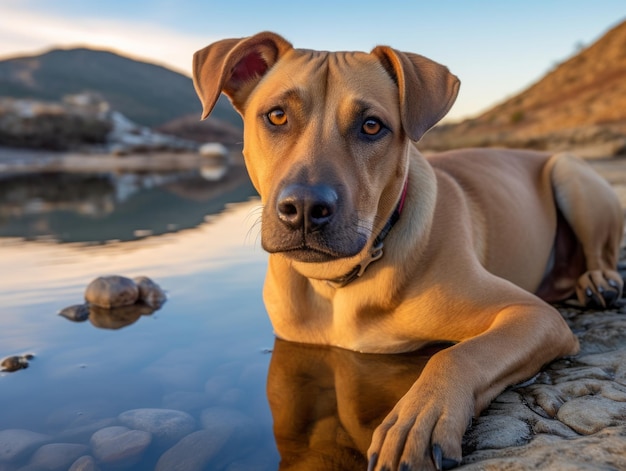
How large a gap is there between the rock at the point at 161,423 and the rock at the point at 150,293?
1.70m

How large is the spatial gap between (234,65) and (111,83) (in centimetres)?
Result: 5979

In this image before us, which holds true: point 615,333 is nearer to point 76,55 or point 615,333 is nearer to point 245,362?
point 245,362

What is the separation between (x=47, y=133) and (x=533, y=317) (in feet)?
95.5

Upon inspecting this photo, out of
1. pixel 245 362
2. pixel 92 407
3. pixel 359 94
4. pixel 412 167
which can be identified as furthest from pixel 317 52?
pixel 92 407

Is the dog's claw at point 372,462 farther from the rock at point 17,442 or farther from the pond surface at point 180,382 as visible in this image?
the rock at point 17,442

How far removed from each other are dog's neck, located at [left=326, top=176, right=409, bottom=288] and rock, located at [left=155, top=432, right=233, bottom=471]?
957 millimetres

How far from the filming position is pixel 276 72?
9.99 ft

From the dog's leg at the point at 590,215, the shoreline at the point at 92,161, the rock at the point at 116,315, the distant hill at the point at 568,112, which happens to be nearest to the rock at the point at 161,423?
the rock at the point at 116,315

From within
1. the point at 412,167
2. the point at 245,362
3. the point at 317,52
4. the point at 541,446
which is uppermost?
the point at 317,52

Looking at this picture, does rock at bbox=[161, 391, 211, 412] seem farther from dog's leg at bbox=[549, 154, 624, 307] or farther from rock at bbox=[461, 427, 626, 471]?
dog's leg at bbox=[549, 154, 624, 307]

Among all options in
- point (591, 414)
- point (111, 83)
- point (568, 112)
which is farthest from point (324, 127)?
point (111, 83)

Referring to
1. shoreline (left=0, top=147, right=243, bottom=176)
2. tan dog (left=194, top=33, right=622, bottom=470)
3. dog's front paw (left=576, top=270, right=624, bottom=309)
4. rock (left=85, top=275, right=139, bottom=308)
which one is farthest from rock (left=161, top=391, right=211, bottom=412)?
shoreline (left=0, top=147, right=243, bottom=176)

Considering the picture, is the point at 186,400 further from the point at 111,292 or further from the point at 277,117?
the point at 111,292

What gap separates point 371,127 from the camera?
108 inches
